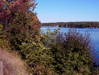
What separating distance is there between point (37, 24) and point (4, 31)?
221cm

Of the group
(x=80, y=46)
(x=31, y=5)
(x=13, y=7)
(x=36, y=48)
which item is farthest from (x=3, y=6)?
(x=80, y=46)

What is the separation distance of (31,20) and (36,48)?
2492 mm

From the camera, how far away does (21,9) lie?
16.5m

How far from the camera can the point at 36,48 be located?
1358 centimetres

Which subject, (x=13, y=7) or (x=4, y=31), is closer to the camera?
(x=4, y=31)

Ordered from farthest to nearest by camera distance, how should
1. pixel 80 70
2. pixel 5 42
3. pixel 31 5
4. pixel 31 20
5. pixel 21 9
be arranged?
pixel 31 5, pixel 21 9, pixel 31 20, pixel 5 42, pixel 80 70

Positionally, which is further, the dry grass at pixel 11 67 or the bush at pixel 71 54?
the bush at pixel 71 54

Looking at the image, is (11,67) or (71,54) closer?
(11,67)

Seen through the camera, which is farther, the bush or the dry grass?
the bush

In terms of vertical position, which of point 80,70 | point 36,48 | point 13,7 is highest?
point 13,7

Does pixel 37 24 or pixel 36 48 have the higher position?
pixel 37 24

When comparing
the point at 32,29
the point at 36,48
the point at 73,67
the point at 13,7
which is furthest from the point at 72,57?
the point at 13,7

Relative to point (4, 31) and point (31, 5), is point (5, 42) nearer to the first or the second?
point (4, 31)

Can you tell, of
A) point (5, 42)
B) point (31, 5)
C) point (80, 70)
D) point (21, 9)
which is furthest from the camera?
point (31, 5)
